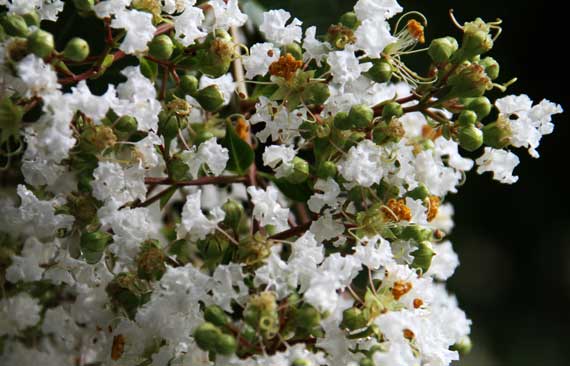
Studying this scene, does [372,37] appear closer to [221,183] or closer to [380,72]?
[380,72]

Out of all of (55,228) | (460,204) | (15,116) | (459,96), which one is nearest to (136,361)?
(55,228)

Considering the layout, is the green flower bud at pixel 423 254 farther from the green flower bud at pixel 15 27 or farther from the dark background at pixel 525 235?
the dark background at pixel 525 235


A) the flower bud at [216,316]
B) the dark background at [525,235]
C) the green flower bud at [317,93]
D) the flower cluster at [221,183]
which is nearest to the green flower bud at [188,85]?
the flower cluster at [221,183]

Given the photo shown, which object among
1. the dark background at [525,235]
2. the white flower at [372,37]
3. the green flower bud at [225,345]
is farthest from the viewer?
the dark background at [525,235]

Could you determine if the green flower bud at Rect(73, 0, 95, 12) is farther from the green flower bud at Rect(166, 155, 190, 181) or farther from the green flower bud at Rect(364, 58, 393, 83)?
the green flower bud at Rect(364, 58, 393, 83)

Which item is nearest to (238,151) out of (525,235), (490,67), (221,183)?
(221,183)
